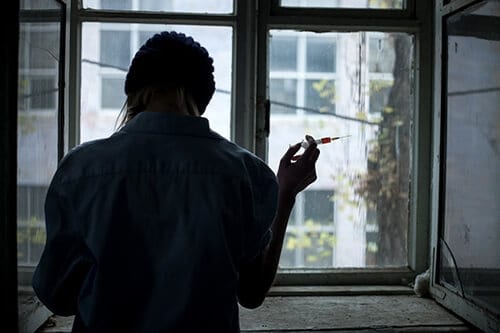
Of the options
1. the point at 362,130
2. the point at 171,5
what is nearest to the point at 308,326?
the point at 362,130

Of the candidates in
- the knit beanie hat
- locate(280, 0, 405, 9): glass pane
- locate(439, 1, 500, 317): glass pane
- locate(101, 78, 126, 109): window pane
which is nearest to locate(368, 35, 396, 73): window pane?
locate(280, 0, 405, 9): glass pane

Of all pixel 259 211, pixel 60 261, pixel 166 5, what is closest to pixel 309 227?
pixel 166 5

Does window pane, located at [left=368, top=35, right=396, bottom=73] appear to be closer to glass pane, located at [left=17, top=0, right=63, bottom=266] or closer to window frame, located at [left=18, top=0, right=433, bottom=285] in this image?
window frame, located at [left=18, top=0, right=433, bottom=285]

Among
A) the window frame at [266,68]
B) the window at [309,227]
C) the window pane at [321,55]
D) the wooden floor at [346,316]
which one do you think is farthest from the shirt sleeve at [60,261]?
the window pane at [321,55]

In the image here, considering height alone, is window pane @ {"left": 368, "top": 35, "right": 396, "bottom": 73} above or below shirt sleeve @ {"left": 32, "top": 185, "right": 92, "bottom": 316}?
Result: above

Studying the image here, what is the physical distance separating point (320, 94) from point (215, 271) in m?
1.37

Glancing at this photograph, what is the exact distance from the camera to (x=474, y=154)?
1.79m

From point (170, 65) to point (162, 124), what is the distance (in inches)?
3.9

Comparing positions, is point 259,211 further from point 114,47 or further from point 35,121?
point 114,47

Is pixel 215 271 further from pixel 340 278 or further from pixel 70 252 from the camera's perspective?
pixel 340 278

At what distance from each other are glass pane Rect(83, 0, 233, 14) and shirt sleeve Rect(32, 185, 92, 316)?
133cm

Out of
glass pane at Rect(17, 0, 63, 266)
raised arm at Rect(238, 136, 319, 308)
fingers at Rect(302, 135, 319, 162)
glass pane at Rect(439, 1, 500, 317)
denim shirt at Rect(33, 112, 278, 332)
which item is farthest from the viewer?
glass pane at Rect(439, 1, 500, 317)

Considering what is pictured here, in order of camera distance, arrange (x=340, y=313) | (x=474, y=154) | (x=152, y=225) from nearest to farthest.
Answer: (x=152, y=225) → (x=474, y=154) → (x=340, y=313)

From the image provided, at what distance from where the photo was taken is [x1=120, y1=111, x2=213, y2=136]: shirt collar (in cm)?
92
